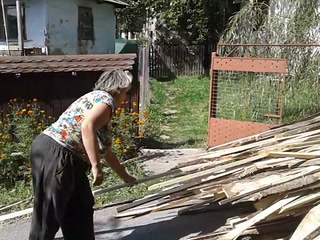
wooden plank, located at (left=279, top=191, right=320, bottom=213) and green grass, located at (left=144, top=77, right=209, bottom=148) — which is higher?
wooden plank, located at (left=279, top=191, right=320, bottom=213)

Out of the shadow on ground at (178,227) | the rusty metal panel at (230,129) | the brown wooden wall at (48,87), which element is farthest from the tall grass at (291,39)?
the shadow on ground at (178,227)

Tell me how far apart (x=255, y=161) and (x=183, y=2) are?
645 inches

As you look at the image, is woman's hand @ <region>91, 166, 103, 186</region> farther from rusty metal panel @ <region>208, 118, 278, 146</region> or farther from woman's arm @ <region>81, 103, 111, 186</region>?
rusty metal panel @ <region>208, 118, 278, 146</region>

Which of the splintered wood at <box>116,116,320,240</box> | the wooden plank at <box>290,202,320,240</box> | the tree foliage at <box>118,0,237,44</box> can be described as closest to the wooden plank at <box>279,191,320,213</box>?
the splintered wood at <box>116,116,320,240</box>

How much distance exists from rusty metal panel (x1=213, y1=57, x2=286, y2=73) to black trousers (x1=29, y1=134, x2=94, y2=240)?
3.84m

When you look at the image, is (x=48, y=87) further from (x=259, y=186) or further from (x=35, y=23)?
(x=35, y=23)

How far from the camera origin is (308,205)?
3176 millimetres

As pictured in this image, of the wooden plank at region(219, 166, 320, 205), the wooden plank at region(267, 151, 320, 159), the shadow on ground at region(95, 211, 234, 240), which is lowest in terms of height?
the shadow on ground at region(95, 211, 234, 240)

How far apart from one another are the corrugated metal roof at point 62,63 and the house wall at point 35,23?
1224cm

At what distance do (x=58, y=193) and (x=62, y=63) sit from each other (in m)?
3.99

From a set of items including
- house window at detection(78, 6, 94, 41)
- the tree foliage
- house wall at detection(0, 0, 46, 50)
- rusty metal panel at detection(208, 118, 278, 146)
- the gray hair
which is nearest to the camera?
the gray hair

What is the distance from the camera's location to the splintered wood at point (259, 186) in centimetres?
317

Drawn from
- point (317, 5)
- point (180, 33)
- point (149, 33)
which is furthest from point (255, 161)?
point (149, 33)

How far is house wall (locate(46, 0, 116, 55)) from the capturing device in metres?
18.8
